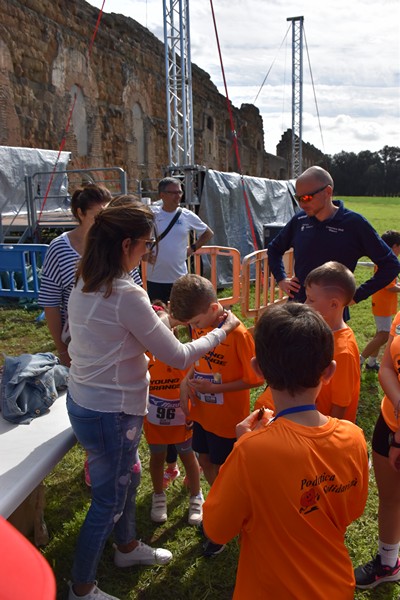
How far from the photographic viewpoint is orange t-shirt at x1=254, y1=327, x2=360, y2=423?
6.19 ft

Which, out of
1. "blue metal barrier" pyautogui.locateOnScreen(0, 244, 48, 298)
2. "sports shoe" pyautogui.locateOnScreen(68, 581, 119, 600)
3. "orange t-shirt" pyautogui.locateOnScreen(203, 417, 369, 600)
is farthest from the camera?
"blue metal barrier" pyautogui.locateOnScreen(0, 244, 48, 298)

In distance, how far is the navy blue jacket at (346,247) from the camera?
2.88 meters

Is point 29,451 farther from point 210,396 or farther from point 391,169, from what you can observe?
point 391,169

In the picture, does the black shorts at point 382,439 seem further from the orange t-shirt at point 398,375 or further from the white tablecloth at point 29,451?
the white tablecloth at point 29,451

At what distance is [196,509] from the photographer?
274 cm

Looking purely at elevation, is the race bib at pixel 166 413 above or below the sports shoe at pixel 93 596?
above

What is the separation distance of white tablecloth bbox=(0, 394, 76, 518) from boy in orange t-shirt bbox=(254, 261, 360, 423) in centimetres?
91

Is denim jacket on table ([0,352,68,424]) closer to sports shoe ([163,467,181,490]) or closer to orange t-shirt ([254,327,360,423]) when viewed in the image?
sports shoe ([163,467,181,490])

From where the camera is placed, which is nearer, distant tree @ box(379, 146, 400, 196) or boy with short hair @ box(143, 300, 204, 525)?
boy with short hair @ box(143, 300, 204, 525)

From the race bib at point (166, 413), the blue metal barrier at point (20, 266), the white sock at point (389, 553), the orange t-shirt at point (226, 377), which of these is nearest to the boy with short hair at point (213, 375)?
the orange t-shirt at point (226, 377)

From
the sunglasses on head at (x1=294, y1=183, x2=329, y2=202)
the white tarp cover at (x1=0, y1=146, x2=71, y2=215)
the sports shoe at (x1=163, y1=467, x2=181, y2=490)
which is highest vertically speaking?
the white tarp cover at (x1=0, y1=146, x2=71, y2=215)

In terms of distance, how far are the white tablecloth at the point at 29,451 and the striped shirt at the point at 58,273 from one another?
1.95 feet

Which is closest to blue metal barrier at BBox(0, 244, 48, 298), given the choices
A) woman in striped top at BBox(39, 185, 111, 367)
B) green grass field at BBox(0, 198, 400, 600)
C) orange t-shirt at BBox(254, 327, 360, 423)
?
green grass field at BBox(0, 198, 400, 600)

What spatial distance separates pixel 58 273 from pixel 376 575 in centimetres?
219
